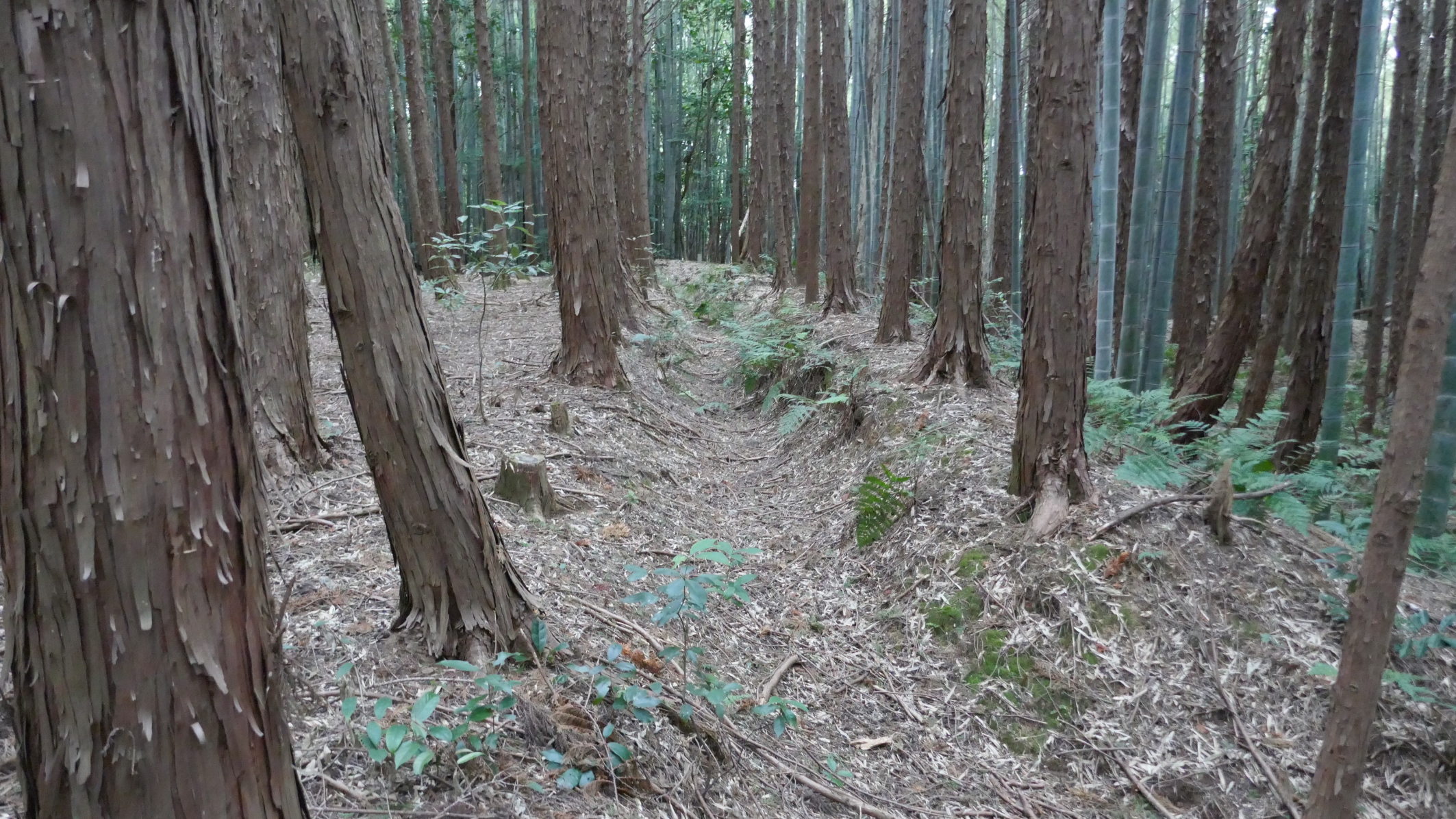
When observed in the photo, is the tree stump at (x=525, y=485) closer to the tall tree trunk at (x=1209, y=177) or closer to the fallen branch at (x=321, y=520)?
the fallen branch at (x=321, y=520)

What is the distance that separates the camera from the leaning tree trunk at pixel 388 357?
253 cm

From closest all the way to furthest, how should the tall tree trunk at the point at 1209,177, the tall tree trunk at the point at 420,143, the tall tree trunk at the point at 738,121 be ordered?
1. the tall tree trunk at the point at 1209,177
2. the tall tree trunk at the point at 420,143
3. the tall tree trunk at the point at 738,121

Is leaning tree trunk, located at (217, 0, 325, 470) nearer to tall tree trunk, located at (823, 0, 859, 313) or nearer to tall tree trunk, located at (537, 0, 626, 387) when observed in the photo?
tall tree trunk, located at (537, 0, 626, 387)

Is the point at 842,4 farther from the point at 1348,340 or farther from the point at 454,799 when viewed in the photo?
the point at 454,799

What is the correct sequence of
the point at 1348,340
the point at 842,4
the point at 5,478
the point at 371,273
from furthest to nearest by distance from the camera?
the point at 842,4 < the point at 1348,340 < the point at 371,273 < the point at 5,478

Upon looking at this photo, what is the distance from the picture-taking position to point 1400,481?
2.32 m

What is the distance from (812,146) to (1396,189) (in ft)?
28.8

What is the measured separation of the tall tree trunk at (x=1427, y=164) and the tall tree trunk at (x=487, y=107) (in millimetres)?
11790

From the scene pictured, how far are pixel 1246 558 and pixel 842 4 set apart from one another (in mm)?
10637

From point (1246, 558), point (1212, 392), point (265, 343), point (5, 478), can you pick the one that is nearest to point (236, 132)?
point (265, 343)

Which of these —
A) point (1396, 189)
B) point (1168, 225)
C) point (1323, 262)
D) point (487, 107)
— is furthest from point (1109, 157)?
point (487, 107)

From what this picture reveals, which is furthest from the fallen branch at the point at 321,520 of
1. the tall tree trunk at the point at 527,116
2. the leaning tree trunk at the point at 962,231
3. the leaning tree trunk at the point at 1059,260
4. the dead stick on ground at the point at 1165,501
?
the tall tree trunk at the point at 527,116

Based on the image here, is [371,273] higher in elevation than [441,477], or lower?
higher

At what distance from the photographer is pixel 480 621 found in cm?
288
